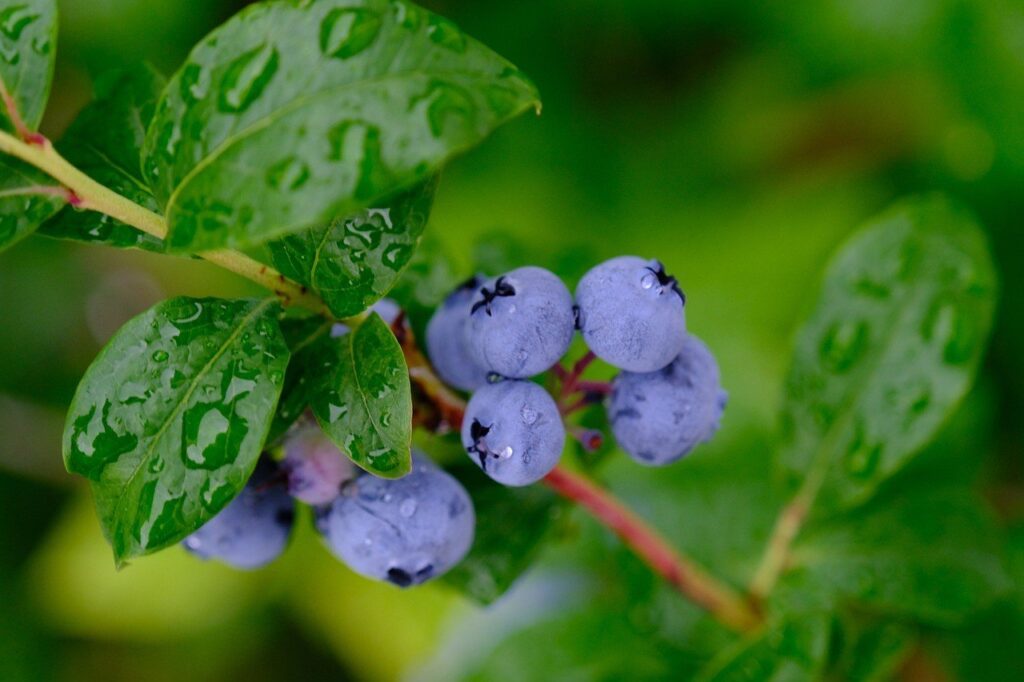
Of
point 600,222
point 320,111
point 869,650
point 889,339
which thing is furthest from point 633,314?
point 600,222

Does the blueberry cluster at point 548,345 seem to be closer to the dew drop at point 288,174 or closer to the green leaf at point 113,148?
the dew drop at point 288,174

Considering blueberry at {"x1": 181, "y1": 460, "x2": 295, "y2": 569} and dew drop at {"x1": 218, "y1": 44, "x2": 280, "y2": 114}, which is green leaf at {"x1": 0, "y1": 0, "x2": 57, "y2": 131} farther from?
blueberry at {"x1": 181, "y1": 460, "x2": 295, "y2": 569}

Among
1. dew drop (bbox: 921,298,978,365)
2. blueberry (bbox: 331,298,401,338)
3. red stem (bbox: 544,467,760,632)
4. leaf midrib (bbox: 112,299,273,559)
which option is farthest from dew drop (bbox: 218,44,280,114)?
dew drop (bbox: 921,298,978,365)

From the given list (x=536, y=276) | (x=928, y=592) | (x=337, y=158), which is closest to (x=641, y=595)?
(x=928, y=592)

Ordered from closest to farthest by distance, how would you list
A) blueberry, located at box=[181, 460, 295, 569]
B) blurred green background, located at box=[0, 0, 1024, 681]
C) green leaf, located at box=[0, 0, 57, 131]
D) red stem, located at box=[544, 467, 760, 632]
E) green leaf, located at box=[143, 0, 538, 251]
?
green leaf, located at box=[143, 0, 538, 251]
green leaf, located at box=[0, 0, 57, 131]
blueberry, located at box=[181, 460, 295, 569]
red stem, located at box=[544, 467, 760, 632]
blurred green background, located at box=[0, 0, 1024, 681]

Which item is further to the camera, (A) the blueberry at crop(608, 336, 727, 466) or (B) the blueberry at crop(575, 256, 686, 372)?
(A) the blueberry at crop(608, 336, 727, 466)

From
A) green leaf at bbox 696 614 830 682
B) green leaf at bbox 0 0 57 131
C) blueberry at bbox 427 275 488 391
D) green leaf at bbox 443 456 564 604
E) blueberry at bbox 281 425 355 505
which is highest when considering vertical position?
green leaf at bbox 0 0 57 131

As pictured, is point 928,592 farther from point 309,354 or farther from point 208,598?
point 208,598

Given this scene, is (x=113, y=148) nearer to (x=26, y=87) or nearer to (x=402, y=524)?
(x=26, y=87)
